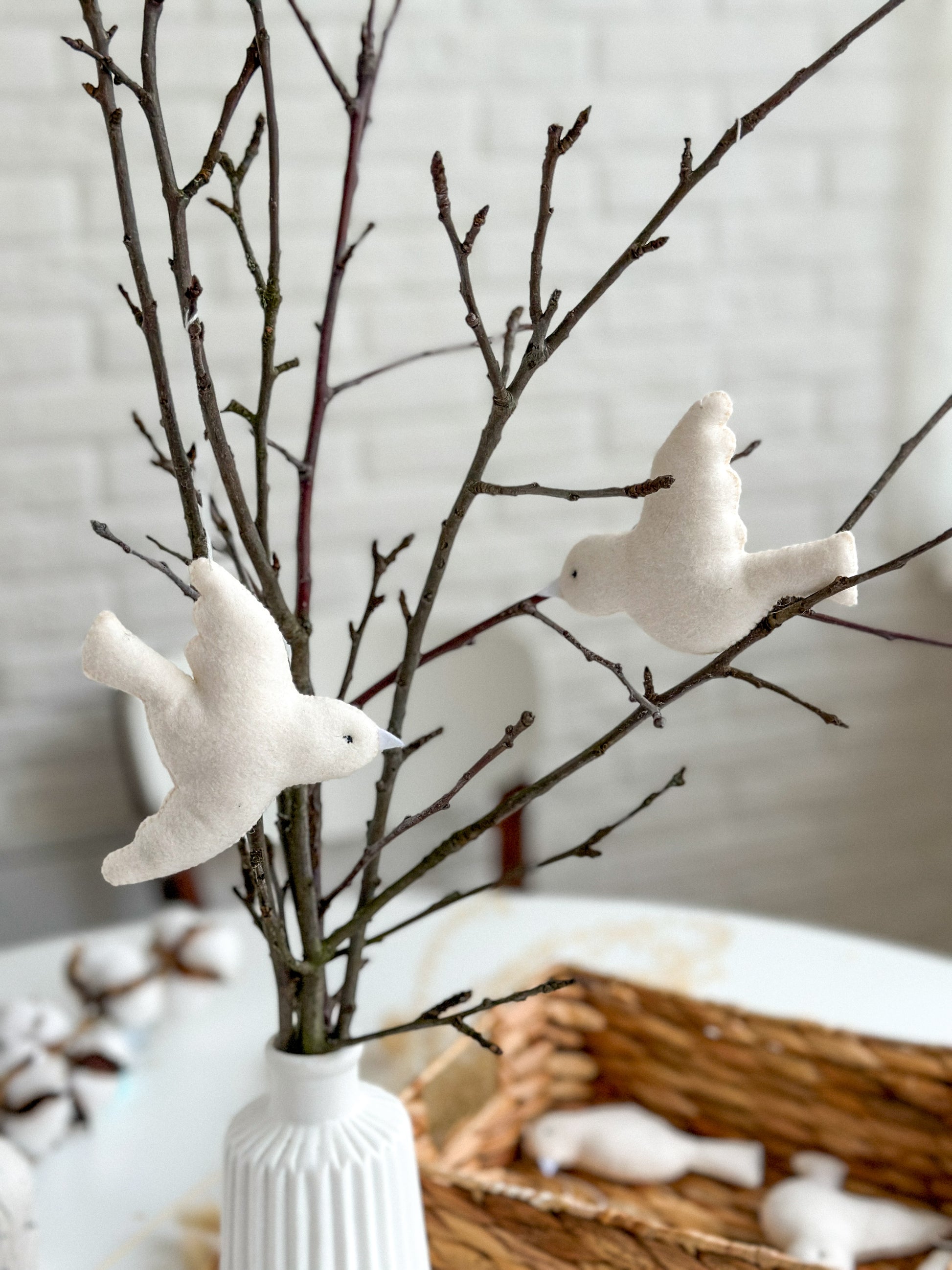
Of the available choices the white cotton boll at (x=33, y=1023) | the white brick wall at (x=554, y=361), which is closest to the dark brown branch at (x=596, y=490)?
the white cotton boll at (x=33, y=1023)

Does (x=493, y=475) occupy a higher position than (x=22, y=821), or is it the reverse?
(x=493, y=475)

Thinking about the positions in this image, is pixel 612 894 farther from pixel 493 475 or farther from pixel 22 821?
pixel 22 821

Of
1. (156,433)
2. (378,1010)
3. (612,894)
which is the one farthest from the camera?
(612,894)

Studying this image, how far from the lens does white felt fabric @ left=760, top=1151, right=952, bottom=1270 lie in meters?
0.75

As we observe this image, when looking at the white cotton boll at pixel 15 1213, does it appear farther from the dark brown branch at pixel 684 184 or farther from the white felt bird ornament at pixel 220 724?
the dark brown branch at pixel 684 184

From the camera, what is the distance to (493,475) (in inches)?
68.9

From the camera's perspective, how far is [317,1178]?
500mm

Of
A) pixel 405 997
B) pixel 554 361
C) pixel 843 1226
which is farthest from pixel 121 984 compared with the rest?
pixel 554 361

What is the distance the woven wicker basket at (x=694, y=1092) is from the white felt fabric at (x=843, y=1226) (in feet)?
0.06

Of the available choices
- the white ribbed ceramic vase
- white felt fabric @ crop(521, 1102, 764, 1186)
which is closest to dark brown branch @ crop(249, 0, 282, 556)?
the white ribbed ceramic vase

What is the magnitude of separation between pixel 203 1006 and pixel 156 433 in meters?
0.83

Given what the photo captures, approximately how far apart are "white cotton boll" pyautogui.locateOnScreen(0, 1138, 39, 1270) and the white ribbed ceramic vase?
20 centimetres

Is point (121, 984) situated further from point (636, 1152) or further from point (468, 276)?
point (468, 276)

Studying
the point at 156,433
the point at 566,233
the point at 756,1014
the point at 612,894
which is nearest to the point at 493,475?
the point at 566,233
